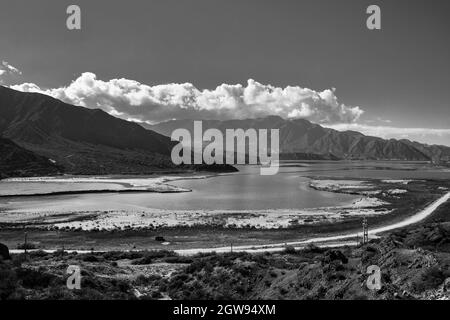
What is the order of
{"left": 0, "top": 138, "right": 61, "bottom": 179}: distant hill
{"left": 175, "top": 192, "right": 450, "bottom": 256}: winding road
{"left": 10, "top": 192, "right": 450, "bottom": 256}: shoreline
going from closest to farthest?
{"left": 10, "top": 192, "right": 450, "bottom": 256}: shoreline → {"left": 175, "top": 192, "right": 450, "bottom": 256}: winding road → {"left": 0, "top": 138, "right": 61, "bottom": 179}: distant hill

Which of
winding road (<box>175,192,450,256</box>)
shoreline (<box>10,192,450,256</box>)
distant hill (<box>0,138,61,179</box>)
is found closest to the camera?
shoreline (<box>10,192,450,256</box>)

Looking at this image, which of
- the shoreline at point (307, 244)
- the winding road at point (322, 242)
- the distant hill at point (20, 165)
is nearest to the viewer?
the shoreline at point (307, 244)

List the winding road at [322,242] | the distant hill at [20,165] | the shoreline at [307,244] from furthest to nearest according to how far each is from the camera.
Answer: the distant hill at [20,165]
the winding road at [322,242]
the shoreline at [307,244]

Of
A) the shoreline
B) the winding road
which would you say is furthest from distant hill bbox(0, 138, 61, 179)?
the winding road

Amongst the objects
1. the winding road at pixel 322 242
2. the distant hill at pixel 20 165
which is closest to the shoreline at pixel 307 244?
the winding road at pixel 322 242

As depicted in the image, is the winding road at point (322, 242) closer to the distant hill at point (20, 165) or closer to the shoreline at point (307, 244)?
the shoreline at point (307, 244)

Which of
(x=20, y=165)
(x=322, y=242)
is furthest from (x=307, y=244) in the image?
(x=20, y=165)

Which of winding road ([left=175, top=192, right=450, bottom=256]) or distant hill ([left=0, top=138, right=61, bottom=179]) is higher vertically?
distant hill ([left=0, top=138, right=61, bottom=179])

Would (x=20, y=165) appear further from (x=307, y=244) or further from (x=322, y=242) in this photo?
(x=307, y=244)

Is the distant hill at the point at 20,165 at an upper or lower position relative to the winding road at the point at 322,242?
upper

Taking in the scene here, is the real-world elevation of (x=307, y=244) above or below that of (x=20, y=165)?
below

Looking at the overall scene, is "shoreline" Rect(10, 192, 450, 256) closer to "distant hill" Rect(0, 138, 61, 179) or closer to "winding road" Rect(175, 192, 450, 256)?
"winding road" Rect(175, 192, 450, 256)
